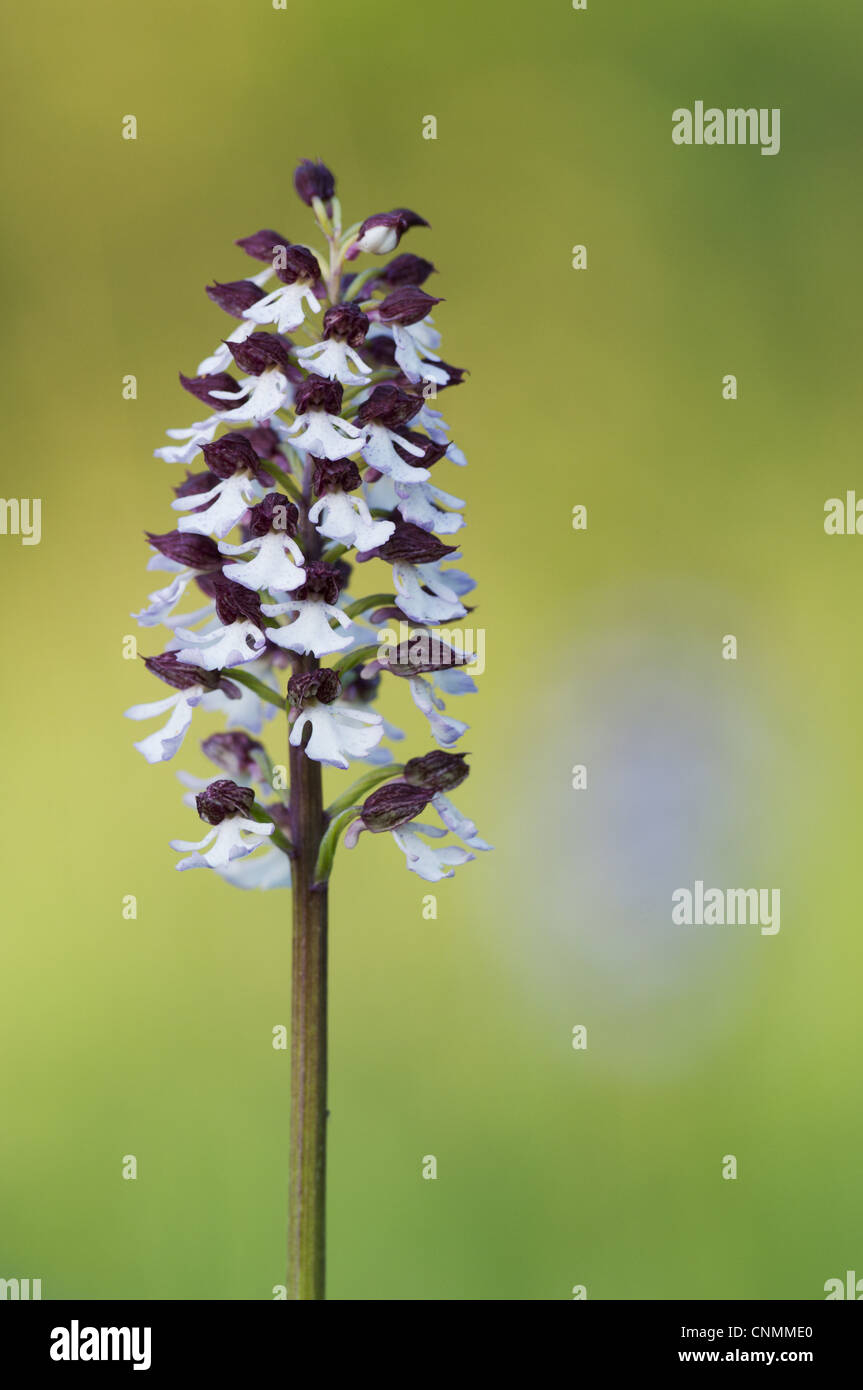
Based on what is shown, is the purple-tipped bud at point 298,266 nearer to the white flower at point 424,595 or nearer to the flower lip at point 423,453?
the flower lip at point 423,453

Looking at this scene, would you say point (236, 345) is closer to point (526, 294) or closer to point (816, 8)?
point (526, 294)

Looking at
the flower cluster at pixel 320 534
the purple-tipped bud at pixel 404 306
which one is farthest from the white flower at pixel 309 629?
the purple-tipped bud at pixel 404 306

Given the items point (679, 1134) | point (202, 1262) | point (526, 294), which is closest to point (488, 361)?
point (526, 294)

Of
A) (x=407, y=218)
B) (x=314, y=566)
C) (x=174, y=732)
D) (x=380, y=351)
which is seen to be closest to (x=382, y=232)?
(x=407, y=218)

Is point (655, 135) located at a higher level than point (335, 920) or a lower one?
higher

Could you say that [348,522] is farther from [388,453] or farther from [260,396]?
[260,396]
